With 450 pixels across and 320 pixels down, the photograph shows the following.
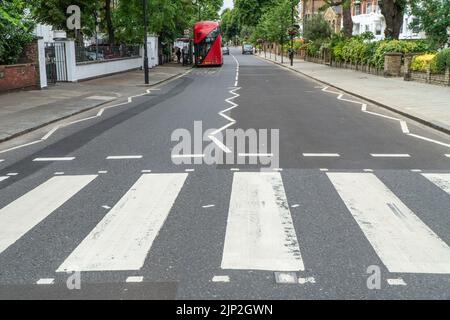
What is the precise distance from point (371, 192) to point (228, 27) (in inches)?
6832

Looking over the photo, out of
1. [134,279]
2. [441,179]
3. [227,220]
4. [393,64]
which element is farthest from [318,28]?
[134,279]

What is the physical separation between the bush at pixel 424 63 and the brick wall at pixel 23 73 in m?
18.8

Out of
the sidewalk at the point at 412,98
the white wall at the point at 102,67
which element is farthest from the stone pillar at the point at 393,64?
the white wall at the point at 102,67

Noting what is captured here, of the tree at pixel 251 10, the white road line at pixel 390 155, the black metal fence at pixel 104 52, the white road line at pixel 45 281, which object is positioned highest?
the tree at pixel 251 10

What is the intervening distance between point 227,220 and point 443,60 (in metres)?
21.4

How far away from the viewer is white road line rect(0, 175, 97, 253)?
5508mm

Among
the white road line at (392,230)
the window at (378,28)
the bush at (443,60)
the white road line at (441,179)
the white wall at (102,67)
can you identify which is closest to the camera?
the white road line at (392,230)

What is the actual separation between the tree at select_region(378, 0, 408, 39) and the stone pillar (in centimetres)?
639

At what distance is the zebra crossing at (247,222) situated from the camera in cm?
465

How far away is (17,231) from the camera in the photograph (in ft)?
18.1

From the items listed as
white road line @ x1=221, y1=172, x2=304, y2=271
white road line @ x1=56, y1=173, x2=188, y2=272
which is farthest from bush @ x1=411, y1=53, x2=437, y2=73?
white road line @ x1=56, y1=173, x2=188, y2=272

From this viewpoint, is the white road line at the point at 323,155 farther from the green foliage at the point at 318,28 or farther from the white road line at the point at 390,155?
the green foliage at the point at 318,28
